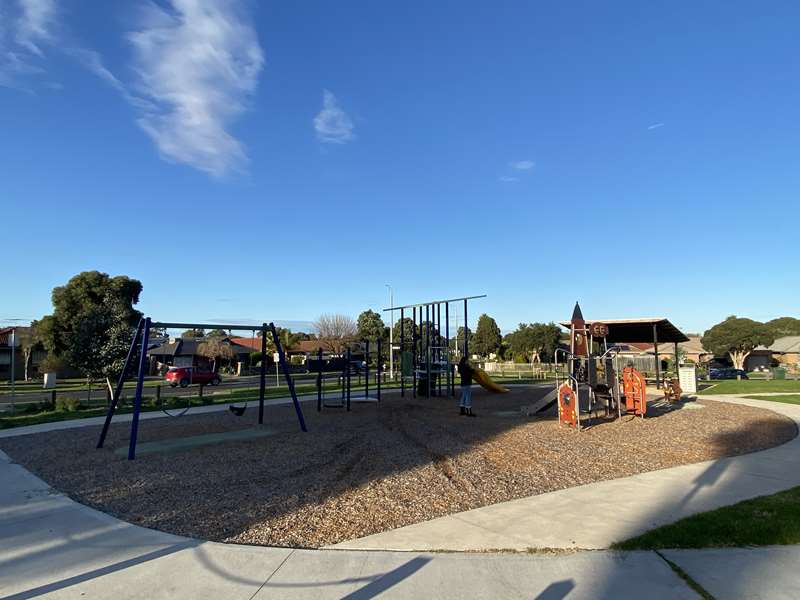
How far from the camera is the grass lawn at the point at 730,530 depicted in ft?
15.6

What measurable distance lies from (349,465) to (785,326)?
4415 inches

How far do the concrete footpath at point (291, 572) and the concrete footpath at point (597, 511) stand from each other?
365mm

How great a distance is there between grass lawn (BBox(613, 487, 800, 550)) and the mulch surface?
1897 millimetres

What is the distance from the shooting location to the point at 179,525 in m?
5.50

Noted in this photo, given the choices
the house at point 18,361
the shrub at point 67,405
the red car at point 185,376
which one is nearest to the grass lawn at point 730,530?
the shrub at point 67,405

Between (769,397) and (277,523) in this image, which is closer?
(277,523)

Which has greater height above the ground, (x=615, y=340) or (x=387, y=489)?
(x=615, y=340)

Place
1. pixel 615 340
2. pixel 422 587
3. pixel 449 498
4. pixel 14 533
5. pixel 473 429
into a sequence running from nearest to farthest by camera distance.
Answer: pixel 422 587, pixel 14 533, pixel 449 498, pixel 473 429, pixel 615 340

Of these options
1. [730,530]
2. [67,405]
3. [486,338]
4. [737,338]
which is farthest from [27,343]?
[737,338]

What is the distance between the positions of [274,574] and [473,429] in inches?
328

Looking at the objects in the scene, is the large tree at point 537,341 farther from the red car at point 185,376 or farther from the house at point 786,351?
the red car at point 185,376

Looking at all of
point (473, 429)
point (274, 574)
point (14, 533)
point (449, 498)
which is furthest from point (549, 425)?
point (14, 533)

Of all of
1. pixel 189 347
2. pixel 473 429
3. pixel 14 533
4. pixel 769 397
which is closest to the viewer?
pixel 14 533

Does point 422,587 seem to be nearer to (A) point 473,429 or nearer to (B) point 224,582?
(B) point 224,582
